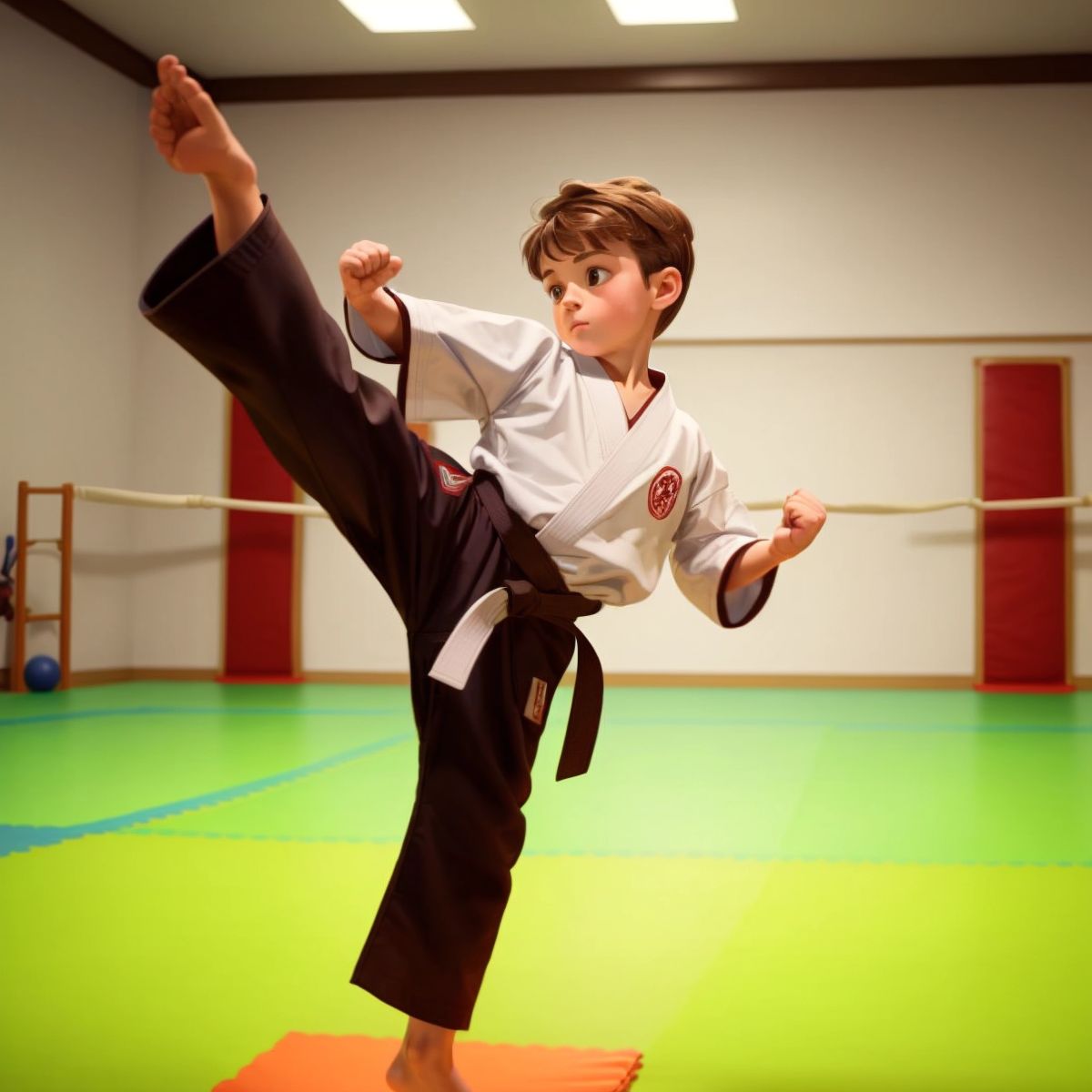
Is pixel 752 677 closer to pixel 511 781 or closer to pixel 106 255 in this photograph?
pixel 106 255

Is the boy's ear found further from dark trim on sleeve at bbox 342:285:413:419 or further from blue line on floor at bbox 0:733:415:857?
blue line on floor at bbox 0:733:415:857

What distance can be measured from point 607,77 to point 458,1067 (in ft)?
26.1

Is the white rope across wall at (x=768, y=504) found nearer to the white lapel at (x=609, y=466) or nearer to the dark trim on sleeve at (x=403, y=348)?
the white lapel at (x=609, y=466)

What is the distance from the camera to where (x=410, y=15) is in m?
7.95

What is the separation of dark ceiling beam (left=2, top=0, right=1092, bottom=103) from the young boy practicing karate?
721cm

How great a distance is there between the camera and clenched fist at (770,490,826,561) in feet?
5.62

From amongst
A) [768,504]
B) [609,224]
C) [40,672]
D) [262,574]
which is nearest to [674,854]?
[609,224]

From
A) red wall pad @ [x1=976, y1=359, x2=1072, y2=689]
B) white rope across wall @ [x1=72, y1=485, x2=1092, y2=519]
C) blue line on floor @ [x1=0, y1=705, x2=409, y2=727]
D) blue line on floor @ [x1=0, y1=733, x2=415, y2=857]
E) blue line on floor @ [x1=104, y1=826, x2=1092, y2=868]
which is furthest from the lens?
red wall pad @ [x1=976, y1=359, x2=1072, y2=689]

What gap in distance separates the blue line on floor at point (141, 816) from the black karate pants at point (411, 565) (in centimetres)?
197

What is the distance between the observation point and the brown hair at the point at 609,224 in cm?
181

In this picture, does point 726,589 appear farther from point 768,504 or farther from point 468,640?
point 768,504

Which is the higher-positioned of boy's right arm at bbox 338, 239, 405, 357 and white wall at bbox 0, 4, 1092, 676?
white wall at bbox 0, 4, 1092, 676

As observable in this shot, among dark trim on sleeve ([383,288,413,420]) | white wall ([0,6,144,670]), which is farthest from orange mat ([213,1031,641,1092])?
white wall ([0,6,144,670])

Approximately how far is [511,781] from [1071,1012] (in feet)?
3.51
